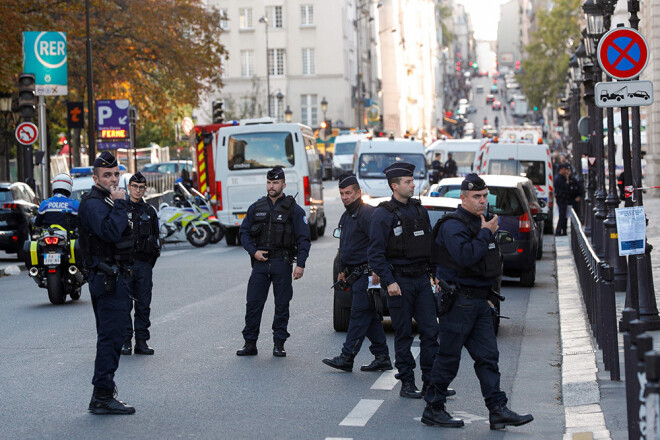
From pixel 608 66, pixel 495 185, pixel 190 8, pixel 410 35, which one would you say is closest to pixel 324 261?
pixel 495 185

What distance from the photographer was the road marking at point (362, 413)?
8.53 metres

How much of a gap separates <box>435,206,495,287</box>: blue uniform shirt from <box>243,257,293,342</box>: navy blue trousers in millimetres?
3502

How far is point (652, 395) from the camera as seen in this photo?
4949 mm

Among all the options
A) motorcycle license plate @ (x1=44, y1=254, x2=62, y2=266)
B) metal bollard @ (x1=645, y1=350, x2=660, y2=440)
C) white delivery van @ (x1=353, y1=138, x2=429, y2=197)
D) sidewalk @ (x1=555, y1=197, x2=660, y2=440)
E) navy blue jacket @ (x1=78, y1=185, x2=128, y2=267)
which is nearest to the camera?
metal bollard @ (x1=645, y1=350, x2=660, y2=440)

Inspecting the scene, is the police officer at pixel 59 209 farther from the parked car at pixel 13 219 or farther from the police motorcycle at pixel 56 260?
the parked car at pixel 13 219

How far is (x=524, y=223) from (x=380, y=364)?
25.9 feet

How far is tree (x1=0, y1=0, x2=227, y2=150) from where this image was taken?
39094 mm

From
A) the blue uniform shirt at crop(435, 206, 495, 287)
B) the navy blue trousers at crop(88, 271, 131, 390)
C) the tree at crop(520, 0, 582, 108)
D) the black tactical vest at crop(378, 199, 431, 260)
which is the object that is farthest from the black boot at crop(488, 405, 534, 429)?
the tree at crop(520, 0, 582, 108)

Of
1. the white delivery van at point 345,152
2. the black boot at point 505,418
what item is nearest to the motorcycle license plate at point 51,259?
Answer: the black boot at point 505,418

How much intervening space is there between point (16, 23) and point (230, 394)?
Answer: 23831 mm

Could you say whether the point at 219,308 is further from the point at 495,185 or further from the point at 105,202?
the point at 105,202

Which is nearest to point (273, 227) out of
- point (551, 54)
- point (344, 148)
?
point (344, 148)

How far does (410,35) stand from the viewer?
14150 centimetres

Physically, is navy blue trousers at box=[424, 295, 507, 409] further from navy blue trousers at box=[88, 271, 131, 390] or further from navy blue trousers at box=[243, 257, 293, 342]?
navy blue trousers at box=[243, 257, 293, 342]
